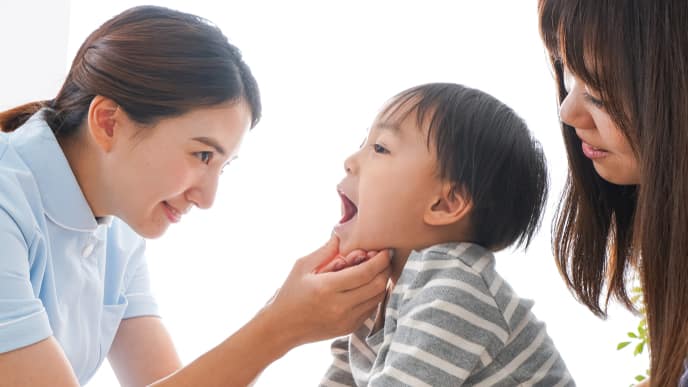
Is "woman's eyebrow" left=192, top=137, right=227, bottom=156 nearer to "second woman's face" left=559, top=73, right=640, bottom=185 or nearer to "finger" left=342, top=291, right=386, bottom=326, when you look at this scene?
"finger" left=342, top=291, right=386, bottom=326

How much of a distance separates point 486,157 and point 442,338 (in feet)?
1.10

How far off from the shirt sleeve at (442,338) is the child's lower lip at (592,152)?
27cm

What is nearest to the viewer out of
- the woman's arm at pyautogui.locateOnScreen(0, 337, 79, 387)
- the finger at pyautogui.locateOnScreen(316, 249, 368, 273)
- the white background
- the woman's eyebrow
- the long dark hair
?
the long dark hair

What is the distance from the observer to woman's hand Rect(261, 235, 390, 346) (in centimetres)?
140

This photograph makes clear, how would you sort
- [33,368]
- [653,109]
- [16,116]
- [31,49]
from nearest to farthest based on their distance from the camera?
[653,109] < [33,368] < [16,116] < [31,49]

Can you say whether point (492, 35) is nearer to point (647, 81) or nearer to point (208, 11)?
point (208, 11)

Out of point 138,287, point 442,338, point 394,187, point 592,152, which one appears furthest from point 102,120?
point 592,152

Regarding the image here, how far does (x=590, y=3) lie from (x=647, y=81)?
14cm

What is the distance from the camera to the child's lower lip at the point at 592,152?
1230 millimetres

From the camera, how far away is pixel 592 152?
4.10ft

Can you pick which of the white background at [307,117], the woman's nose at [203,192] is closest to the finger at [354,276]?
the woman's nose at [203,192]

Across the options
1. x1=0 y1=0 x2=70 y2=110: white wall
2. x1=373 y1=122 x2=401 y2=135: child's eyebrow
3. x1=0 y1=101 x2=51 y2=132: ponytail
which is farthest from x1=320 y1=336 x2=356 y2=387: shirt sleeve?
x1=0 y1=0 x2=70 y2=110: white wall

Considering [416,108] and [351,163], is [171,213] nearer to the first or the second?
[351,163]

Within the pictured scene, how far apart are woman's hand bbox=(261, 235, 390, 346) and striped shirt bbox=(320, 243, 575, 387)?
3.0 inches
